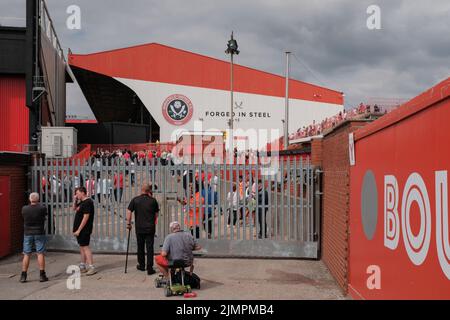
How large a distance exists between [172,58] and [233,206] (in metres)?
36.1

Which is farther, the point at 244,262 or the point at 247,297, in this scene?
the point at 244,262

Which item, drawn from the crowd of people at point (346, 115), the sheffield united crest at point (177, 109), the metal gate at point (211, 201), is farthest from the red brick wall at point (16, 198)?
the sheffield united crest at point (177, 109)

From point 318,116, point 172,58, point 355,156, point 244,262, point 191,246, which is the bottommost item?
point 244,262

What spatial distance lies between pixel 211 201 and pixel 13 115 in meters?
18.4

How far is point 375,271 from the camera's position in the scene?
5.08 metres

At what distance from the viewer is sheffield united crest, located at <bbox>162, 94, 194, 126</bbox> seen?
4431cm

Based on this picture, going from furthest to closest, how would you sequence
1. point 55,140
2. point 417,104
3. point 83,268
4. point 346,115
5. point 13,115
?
point 346,115, point 55,140, point 13,115, point 83,268, point 417,104

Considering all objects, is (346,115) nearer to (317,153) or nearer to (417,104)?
(317,153)

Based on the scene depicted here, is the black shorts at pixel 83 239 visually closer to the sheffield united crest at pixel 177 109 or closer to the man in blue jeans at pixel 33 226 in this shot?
the man in blue jeans at pixel 33 226

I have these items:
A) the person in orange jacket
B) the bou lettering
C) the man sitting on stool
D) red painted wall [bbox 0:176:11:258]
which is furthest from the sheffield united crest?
the bou lettering

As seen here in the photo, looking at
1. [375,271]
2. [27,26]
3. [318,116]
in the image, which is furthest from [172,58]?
[375,271]

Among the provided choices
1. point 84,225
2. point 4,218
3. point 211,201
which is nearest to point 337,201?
point 211,201

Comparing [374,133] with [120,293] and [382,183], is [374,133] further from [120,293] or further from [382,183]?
[120,293]

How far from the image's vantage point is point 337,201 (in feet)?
24.8
